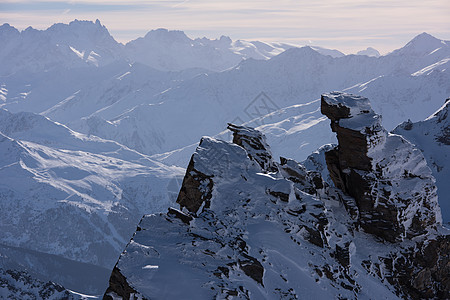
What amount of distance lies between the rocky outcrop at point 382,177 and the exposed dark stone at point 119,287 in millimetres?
29935

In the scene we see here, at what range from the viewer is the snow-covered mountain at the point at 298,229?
128 feet

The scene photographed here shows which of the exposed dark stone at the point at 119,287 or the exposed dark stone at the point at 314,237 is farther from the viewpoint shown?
the exposed dark stone at the point at 314,237

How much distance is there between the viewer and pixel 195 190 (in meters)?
48.4

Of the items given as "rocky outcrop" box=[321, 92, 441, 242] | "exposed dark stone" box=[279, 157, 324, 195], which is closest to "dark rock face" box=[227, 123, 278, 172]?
"exposed dark stone" box=[279, 157, 324, 195]

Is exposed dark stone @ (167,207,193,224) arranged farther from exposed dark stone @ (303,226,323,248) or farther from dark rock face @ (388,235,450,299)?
dark rock face @ (388,235,450,299)

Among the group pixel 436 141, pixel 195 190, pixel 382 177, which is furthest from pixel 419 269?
pixel 436 141

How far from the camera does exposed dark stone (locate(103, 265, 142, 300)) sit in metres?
35.8

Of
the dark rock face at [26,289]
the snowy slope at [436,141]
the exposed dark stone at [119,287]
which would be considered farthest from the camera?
the dark rock face at [26,289]

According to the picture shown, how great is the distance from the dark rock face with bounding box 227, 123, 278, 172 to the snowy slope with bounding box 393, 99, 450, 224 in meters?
65.7

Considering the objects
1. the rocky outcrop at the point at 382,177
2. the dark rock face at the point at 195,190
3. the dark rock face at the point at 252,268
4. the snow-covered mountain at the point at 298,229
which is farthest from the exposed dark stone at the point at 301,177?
the dark rock face at the point at 252,268

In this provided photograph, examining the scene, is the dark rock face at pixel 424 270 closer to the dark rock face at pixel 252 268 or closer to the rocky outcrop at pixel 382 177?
the rocky outcrop at pixel 382 177

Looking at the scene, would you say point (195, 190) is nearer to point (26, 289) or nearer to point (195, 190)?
point (195, 190)

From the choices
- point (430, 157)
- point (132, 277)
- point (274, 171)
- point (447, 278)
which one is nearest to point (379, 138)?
point (274, 171)

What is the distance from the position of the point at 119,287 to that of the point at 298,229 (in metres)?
19.5
